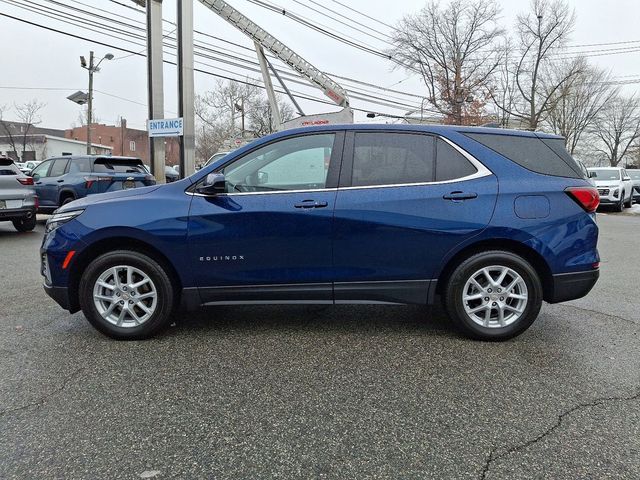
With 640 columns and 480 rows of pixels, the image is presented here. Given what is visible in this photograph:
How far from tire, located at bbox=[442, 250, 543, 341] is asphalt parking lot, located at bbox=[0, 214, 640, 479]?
0.15 m

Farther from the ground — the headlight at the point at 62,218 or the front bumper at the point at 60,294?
the headlight at the point at 62,218

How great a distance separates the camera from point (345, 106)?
75.4ft

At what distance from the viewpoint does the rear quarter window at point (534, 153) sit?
382 cm

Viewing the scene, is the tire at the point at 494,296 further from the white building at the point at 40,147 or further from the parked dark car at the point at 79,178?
the white building at the point at 40,147

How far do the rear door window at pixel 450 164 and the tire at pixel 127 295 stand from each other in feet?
7.71

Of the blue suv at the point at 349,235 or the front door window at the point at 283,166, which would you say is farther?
the front door window at the point at 283,166

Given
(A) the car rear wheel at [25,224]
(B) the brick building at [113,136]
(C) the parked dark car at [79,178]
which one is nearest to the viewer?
(A) the car rear wheel at [25,224]

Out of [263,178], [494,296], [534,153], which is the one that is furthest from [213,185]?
[534,153]

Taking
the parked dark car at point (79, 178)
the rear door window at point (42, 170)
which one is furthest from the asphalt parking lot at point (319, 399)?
the rear door window at point (42, 170)

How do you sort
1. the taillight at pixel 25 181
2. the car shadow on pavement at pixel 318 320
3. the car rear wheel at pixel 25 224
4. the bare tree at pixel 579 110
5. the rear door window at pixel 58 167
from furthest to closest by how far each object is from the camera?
the bare tree at pixel 579 110 → the rear door window at pixel 58 167 → the car rear wheel at pixel 25 224 → the taillight at pixel 25 181 → the car shadow on pavement at pixel 318 320

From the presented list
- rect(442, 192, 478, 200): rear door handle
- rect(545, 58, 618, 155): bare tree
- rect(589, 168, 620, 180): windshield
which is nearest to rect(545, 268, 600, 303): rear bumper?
rect(442, 192, 478, 200): rear door handle

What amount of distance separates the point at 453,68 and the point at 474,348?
132ft

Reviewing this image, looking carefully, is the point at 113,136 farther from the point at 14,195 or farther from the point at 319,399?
the point at 319,399

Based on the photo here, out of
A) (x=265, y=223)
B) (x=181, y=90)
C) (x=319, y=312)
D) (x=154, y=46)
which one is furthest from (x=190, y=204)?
(x=154, y=46)
